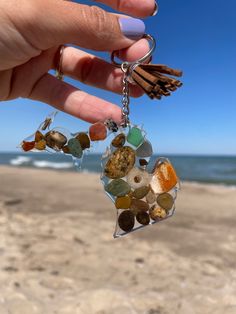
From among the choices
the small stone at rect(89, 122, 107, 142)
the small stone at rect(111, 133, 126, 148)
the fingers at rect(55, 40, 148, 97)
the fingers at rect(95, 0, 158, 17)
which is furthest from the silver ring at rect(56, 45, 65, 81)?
the small stone at rect(111, 133, 126, 148)

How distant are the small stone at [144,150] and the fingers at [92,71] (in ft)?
1.00

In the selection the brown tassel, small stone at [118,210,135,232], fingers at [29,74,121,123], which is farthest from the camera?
fingers at [29,74,121,123]

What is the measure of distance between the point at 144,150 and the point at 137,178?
0.42ft

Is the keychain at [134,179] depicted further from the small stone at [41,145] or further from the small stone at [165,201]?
the small stone at [41,145]

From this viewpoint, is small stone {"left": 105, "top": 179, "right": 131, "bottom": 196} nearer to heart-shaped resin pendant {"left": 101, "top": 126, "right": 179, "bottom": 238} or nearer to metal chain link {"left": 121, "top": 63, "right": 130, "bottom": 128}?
heart-shaped resin pendant {"left": 101, "top": 126, "right": 179, "bottom": 238}

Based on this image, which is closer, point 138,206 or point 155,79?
point 155,79

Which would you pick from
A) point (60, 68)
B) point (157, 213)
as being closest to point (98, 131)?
point (157, 213)

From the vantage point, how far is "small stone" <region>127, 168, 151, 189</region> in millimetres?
1676

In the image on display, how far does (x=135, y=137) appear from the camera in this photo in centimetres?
168

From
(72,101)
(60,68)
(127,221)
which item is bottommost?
(127,221)

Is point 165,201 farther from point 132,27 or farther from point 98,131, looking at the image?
point 132,27

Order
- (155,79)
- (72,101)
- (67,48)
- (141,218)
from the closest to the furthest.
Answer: (155,79) → (141,218) → (72,101) → (67,48)

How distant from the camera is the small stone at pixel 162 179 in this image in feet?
5.58

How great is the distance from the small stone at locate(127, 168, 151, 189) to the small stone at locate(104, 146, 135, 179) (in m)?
0.02
